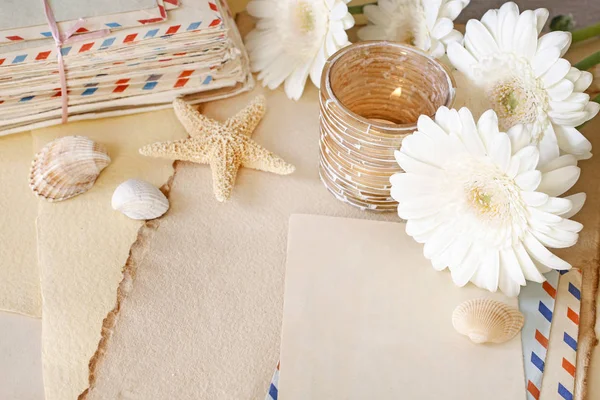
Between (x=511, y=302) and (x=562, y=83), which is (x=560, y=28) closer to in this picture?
(x=562, y=83)

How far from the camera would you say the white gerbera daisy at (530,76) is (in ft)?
2.12

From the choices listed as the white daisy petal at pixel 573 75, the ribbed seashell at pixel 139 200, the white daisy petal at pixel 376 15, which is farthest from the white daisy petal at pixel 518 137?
the ribbed seashell at pixel 139 200

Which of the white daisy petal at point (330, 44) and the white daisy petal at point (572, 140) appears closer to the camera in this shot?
the white daisy petal at point (572, 140)

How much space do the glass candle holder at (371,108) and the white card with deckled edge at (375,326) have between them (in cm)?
6

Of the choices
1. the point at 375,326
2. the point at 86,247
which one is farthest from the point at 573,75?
the point at 86,247

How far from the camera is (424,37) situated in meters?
0.79

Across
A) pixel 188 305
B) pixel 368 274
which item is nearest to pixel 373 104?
pixel 368 274

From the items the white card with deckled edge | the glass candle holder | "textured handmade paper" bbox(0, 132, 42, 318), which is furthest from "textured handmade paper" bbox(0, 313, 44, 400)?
the glass candle holder

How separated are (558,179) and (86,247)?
1.77 ft

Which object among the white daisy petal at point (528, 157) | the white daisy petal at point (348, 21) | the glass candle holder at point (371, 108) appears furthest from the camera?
the white daisy petal at point (348, 21)

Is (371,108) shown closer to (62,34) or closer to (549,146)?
(549,146)

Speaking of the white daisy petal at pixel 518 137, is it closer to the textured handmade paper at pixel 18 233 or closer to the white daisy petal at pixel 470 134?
the white daisy petal at pixel 470 134

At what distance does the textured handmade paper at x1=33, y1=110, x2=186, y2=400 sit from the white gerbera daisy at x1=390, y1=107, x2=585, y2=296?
1.13ft

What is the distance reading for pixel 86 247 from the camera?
0.75 metres
